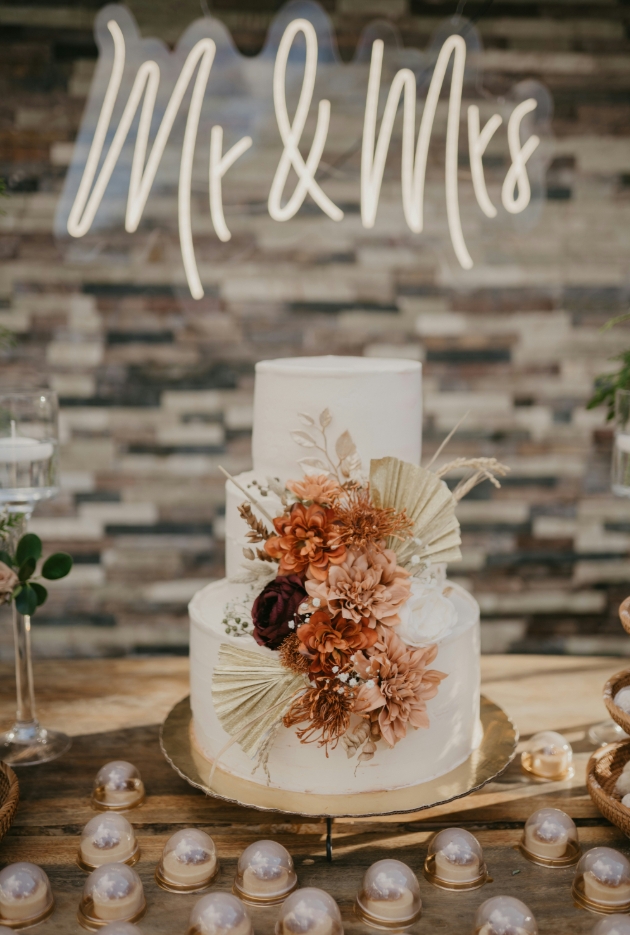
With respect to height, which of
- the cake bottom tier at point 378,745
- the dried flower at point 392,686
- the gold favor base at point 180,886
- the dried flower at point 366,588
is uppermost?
the dried flower at point 366,588

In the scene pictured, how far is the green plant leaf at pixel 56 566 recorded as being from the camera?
4.52 ft

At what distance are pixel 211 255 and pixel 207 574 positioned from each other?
39.0 inches

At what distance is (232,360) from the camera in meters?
2.44

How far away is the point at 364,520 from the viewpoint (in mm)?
1083

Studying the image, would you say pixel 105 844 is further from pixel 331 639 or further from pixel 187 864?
pixel 331 639

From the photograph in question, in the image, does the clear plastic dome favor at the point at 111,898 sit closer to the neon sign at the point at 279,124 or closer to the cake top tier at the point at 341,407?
the cake top tier at the point at 341,407

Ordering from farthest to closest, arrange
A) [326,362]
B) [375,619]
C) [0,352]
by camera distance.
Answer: [0,352] < [326,362] < [375,619]

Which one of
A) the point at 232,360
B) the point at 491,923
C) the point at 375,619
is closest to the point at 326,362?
the point at 375,619

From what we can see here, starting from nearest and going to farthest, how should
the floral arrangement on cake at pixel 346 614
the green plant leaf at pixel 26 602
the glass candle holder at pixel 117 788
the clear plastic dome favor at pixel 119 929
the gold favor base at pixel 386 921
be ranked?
the clear plastic dome favor at pixel 119 929 → the gold favor base at pixel 386 921 → the floral arrangement on cake at pixel 346 614 → the glass candle holder at pixel 117 788 → the green plant leaf at pixel 26 602

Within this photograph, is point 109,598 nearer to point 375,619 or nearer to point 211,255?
point 211,255

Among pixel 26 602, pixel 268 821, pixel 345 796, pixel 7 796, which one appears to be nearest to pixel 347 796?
pixel 345 796

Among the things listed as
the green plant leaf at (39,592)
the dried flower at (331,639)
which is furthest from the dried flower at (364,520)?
the green plant leaf at (39,592)

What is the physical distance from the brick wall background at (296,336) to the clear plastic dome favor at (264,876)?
153cm

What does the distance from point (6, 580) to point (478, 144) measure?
73.4 inches
